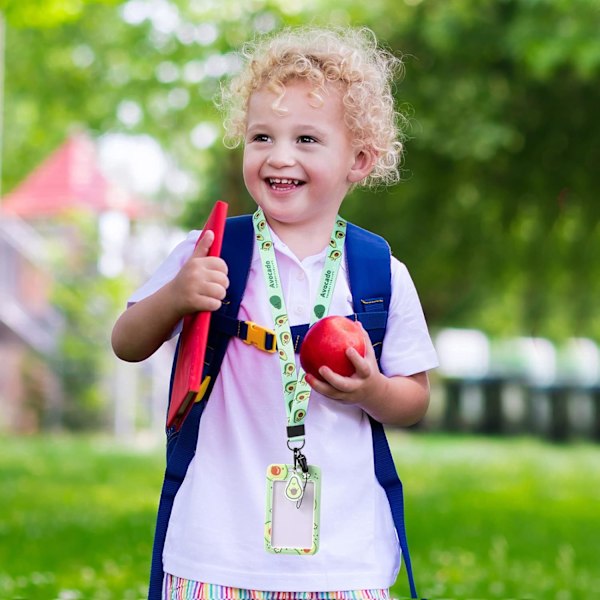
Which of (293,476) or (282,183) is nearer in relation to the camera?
(293,476)

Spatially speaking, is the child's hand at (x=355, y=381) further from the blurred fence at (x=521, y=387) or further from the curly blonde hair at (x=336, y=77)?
the blurred fence at (x=521, y=387)

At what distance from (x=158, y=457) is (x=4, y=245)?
22.6 feet

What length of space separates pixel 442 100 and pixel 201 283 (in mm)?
10096

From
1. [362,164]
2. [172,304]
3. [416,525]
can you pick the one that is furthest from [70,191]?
[172,304]

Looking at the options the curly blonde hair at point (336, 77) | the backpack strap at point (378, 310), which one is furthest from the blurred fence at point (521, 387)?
the backpack strap at point (378, 310)

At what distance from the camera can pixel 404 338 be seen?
2.83 meters

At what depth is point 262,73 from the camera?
2803 millimetres

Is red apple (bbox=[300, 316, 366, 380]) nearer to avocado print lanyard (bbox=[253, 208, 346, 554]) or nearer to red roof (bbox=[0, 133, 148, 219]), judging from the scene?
avocado print lanyard (bbox=[253, 208, 346, 554])

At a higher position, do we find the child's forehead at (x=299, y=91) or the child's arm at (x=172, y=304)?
the child's forehead at (x=299, y=91)

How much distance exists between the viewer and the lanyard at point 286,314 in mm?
2607

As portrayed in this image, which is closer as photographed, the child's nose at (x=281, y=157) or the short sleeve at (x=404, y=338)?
the child's nose at (x=281, y=157)

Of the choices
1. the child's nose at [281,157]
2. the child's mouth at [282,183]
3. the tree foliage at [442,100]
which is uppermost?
the tree foliage at [442,100]

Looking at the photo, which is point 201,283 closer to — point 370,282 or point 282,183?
point 282,183

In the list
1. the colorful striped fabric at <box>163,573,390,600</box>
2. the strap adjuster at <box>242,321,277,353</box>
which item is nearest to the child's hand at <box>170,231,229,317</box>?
the strap adjuster at <box>242,321,277,353</box>
